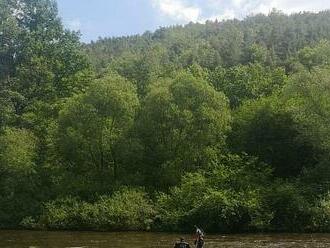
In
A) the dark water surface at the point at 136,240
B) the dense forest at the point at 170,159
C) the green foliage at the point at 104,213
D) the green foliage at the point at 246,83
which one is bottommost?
the dark water surface at the point at 136,240

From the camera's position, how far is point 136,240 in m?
45.1

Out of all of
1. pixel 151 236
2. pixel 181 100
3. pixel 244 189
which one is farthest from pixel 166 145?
pixel 151 236

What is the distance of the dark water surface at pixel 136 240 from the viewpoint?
137 ft

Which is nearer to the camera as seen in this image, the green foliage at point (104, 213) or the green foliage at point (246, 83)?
the green foliage at point (104, 213)

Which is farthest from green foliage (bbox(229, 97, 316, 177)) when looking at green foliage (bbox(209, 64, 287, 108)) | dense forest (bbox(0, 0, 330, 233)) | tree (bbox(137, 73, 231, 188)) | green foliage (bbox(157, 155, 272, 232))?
green foliage (bbox(209, 64, 287, 108))

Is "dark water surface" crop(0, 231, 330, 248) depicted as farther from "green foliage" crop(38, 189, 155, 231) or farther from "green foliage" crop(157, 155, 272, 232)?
"green foliage" crop(38, 189, 155, 231)

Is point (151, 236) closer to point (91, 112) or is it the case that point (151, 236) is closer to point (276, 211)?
point (276, 211)

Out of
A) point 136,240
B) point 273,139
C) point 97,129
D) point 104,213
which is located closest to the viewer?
point 136,240

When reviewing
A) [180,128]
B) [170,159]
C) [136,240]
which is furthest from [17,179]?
[136,240]

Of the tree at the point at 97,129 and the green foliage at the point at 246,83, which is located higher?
the green foliage at the point at 246,83

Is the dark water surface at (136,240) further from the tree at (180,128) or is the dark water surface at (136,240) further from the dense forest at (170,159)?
the tree at (180,128)

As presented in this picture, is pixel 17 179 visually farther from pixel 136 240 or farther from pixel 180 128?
pixel 136 240

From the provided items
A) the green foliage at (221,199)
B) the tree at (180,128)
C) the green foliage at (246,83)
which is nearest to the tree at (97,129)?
the tree at (180,128)

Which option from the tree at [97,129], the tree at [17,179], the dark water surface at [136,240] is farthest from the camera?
the tree at [97,129]
